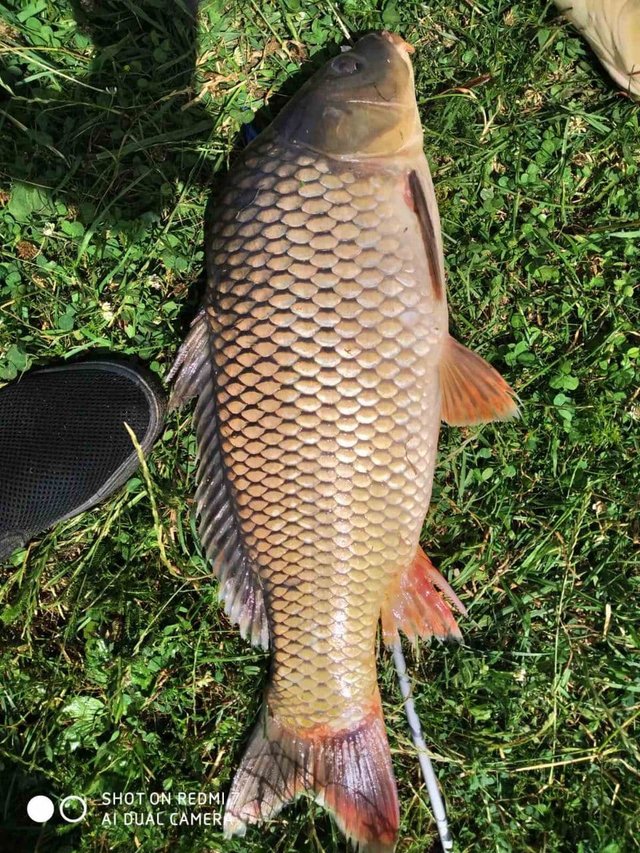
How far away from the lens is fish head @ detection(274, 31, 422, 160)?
1.61m

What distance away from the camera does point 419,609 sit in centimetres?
185

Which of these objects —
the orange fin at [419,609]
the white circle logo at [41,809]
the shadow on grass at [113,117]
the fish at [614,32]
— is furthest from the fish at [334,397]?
the white circle logo at [41,809]

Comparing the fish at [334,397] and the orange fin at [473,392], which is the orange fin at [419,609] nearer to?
the fish at [334,397]

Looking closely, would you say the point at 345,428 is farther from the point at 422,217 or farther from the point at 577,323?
the point at 577,323

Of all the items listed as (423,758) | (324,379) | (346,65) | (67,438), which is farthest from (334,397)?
(423,758)

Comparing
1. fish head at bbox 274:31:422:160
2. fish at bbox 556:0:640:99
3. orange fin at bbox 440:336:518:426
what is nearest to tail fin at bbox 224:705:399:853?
orange fin at bbox 440:336:518:426

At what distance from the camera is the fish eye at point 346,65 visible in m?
1.63

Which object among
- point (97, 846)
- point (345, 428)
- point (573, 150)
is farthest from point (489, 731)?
point (573, 150)

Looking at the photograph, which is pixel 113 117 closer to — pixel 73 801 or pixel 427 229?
pixel 427 229

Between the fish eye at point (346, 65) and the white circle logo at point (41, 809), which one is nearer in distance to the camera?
the fish eye at point (346, 65)

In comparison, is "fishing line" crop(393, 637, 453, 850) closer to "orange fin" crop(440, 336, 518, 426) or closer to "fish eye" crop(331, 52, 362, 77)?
"orange fin" crop(440, 336, 518, 426)

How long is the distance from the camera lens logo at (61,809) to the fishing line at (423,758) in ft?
3.65

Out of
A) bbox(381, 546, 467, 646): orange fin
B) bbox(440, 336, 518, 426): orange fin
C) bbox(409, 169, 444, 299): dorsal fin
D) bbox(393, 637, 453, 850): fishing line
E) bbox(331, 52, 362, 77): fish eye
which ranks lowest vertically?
bbox(393, 637, 453, 850): fishing line

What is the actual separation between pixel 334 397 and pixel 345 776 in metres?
1.14
